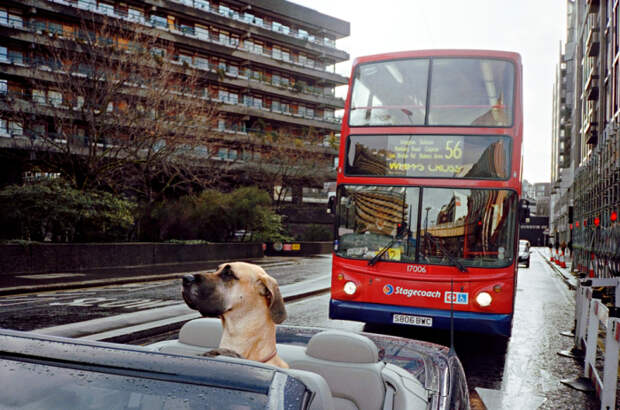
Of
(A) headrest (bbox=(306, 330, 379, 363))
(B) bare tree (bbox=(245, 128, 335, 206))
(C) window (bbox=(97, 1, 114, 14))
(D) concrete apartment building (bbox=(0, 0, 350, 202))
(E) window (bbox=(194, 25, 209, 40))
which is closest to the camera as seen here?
(A) headrest (bbox=(306, 330, 379, 363))

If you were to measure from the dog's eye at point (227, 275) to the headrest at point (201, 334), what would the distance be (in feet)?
0.84

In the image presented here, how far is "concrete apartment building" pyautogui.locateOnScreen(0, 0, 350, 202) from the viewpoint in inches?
1731

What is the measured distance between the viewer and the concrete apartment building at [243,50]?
43969 mm

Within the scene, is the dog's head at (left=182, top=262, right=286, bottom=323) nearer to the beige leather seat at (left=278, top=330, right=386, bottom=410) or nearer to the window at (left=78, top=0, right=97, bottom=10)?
the beige leather seat at (left=278, top=330, right=386, bottom=410)

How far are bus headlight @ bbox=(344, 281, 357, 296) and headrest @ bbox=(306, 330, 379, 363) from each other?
5.58m

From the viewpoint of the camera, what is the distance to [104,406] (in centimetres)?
143

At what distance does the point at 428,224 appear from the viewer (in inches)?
318

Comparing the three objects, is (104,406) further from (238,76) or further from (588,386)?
(238,76)

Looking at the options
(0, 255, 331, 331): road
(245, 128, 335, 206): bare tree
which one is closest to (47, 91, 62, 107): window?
(0, 255, 331, 331): road

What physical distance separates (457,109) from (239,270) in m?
5.80

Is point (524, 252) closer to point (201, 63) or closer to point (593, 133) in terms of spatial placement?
point (593, 133)

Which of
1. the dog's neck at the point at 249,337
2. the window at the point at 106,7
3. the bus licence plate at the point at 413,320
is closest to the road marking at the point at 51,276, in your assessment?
the bus licence plate at the point at 413,320

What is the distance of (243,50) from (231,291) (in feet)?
187

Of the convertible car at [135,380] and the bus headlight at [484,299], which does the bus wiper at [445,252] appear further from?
the convertible car at [135,380]
